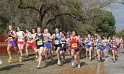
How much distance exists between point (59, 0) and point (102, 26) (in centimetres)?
7742

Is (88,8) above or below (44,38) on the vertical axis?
above

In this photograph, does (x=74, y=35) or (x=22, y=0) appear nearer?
(x=74, y=35)

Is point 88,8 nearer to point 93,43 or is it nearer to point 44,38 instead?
point 93,43

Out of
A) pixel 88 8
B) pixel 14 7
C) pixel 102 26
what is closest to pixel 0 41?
pixel 14 7

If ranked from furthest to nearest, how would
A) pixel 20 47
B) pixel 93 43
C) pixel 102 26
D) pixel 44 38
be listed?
pixel 102 26 → pixel 93 43 → pixel 20 47 → pixel 44 38

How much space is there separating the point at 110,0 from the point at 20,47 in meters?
19.4

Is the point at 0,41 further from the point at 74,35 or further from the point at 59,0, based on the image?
the point at 74,35

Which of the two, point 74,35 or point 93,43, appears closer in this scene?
point 74,35

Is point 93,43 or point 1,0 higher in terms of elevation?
point 1,0

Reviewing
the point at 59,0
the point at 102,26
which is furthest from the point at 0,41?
the point at 102,26

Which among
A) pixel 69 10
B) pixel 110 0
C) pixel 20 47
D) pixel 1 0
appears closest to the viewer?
pixel 20 47

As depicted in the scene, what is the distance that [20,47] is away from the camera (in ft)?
51.2

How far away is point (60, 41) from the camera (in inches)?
586

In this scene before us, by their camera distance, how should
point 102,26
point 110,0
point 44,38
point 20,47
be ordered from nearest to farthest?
point 44,38
point 20,47
point 110,0
point 102,26
